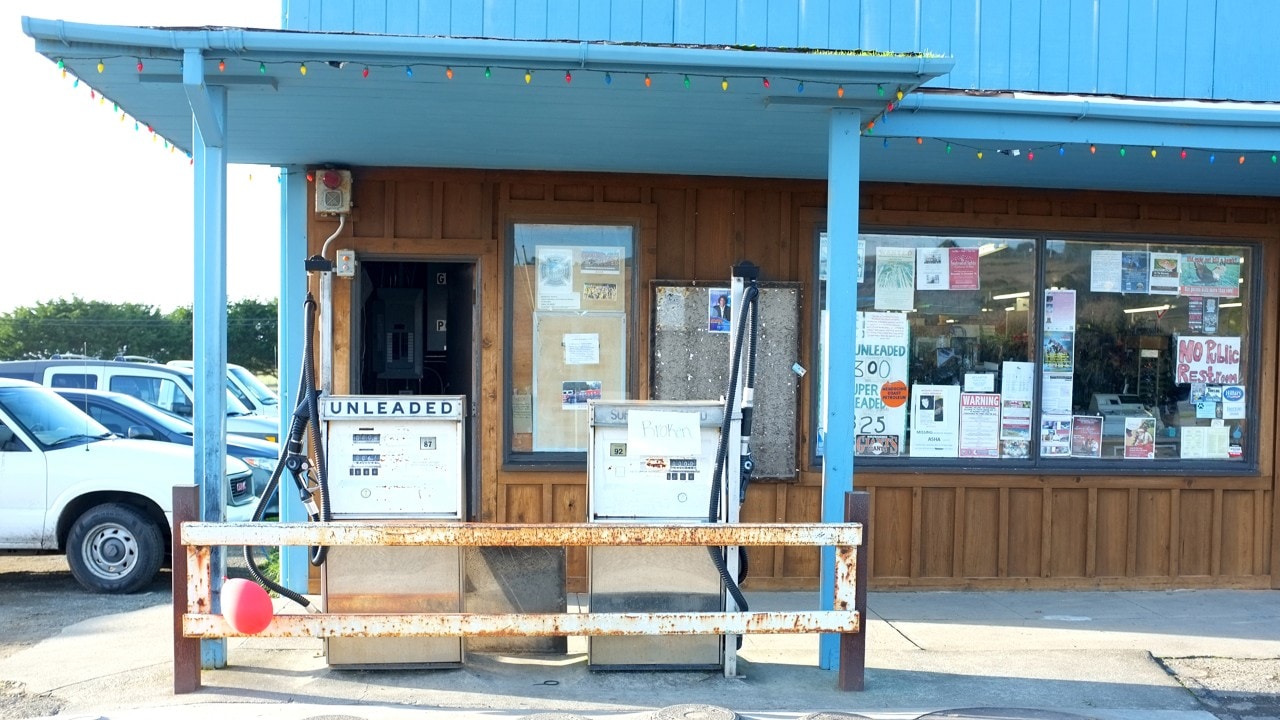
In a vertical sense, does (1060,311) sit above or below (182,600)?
above

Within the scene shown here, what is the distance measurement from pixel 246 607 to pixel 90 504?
14.9 feet

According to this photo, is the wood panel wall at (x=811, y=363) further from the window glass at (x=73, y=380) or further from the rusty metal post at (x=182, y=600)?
the window glass at (x=73, y=380)

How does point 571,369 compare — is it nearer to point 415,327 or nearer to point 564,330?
point 564,330

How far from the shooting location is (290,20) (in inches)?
267

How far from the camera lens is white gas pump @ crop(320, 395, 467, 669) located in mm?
5629

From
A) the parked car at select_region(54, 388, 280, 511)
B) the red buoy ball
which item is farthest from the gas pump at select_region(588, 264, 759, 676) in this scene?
the parked car at select_region(54, 388, 280, 511)

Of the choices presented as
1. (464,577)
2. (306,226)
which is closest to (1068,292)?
(464,577)

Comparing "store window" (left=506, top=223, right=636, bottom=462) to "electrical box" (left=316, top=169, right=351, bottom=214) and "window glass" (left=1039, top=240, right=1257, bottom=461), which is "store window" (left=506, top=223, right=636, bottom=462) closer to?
"electrical box" (left=316, top=169, right=351, bottom=214)

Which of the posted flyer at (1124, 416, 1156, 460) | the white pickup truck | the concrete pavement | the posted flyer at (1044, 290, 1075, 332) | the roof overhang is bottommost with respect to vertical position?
the concrete pavement

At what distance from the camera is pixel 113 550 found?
8.59 meters

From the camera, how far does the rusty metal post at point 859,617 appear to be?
17.9 ft

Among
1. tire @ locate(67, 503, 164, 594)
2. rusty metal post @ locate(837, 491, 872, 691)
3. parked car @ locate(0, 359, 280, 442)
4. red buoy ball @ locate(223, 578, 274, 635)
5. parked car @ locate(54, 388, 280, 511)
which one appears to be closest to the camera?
red buoy ball @ locate(223, 578, 274, 635)

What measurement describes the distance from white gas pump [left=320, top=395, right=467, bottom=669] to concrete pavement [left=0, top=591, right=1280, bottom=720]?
1.43 feet

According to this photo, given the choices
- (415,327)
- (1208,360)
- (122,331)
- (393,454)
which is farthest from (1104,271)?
(122,331)
